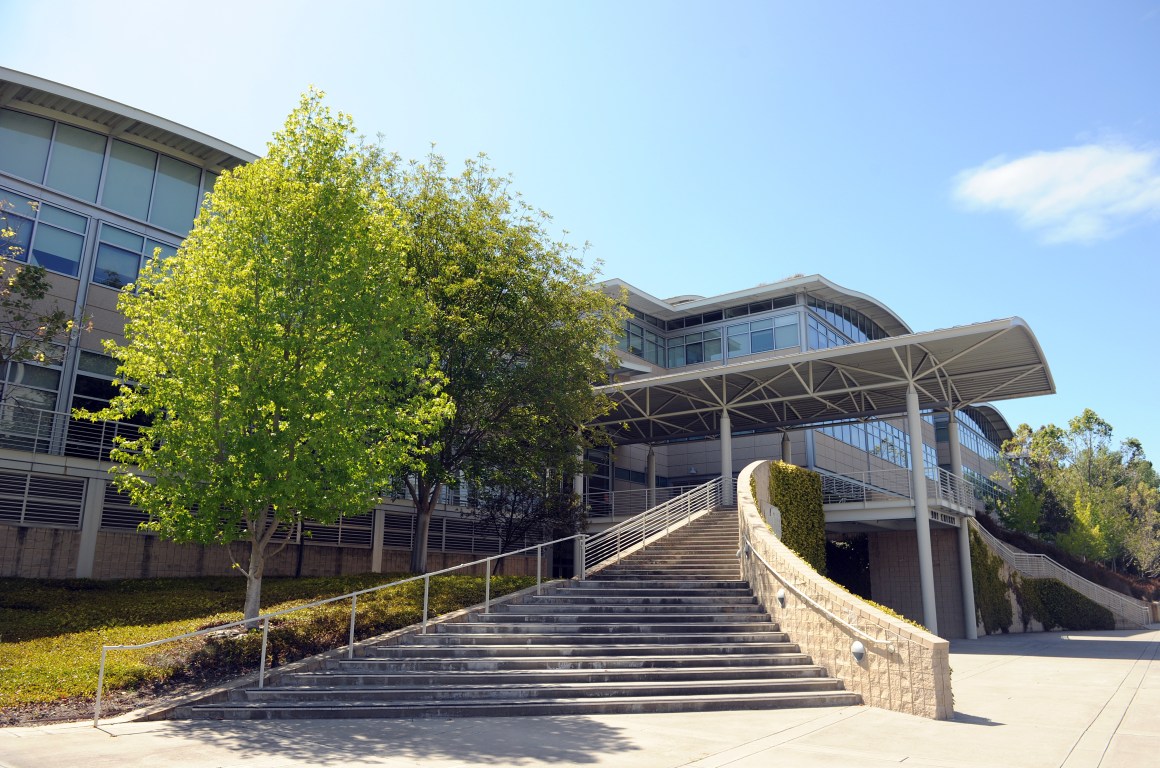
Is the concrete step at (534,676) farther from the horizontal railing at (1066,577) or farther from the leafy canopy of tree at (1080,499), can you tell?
the leafy canopy of tree at (1080,499)

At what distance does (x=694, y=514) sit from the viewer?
861 inches

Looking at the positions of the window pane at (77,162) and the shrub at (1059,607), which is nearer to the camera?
the window pane at (77,162)

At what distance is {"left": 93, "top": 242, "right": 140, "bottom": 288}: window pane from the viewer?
19500 mm

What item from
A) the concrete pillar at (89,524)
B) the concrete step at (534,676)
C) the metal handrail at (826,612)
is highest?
the concrete pillar at (89,524)

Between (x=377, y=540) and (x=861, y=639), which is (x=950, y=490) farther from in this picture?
(x=377, y=540)

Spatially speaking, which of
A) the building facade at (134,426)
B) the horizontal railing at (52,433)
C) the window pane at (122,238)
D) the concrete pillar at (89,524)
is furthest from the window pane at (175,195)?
the concrete pillar at (89,524)

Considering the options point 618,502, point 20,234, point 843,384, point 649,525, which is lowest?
point 649,525

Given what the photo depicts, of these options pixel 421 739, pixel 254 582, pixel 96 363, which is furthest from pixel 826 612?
pixel 96 363

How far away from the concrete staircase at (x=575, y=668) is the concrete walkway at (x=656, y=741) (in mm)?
416

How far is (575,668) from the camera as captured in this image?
36.5ft

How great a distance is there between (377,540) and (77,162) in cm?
1195

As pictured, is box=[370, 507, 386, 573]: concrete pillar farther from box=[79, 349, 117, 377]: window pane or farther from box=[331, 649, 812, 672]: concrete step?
box=[331, 649, 812, 672]: concrete step

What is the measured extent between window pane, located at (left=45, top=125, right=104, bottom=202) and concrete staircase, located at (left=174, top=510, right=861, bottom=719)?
14901 millimetres

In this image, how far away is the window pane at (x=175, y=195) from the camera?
21.1 meters
